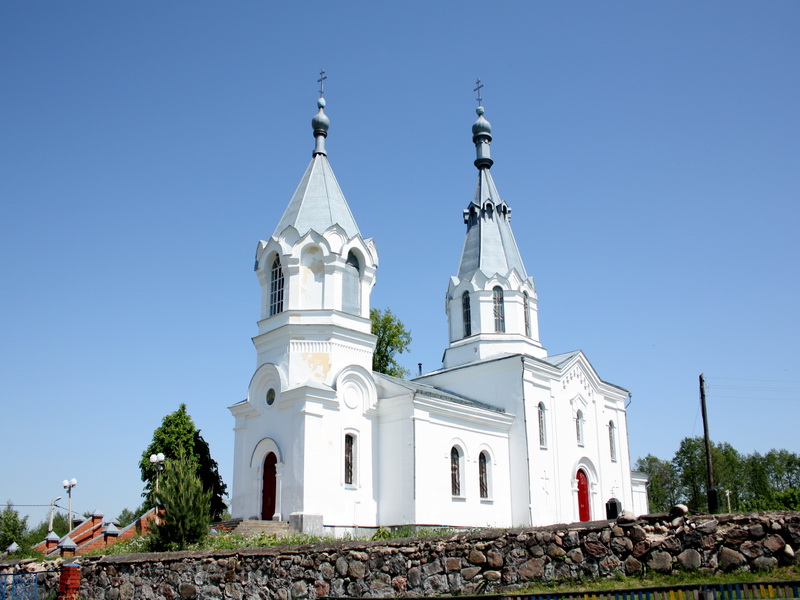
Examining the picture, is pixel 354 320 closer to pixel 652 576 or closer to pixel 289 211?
pixel 289 211

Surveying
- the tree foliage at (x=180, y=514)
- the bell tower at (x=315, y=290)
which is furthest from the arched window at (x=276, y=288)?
the tree foliage at (x=180, y=514)

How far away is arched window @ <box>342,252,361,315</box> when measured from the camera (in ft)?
79.8

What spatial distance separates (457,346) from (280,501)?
37.8 feet

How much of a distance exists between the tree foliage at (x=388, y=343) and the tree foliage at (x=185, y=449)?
11.3 metres

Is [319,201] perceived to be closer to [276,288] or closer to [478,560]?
[276,288]

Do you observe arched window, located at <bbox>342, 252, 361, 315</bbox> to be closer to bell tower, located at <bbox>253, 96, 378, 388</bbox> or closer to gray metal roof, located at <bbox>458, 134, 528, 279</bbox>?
bell tower, located at <bbox>253, 96, 378, 388</bbox>

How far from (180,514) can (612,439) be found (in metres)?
20.5

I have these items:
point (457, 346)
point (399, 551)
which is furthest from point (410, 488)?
point (399, 551)

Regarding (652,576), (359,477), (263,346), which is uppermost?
(263,346)

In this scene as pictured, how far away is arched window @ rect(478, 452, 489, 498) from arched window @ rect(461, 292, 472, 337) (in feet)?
20.6

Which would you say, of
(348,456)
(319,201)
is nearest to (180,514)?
(348,456)

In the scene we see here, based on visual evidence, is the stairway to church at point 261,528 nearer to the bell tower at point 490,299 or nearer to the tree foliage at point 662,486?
the bell tower at point 490,299

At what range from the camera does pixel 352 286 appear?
80.8 feet

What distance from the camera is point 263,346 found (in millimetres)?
24219
